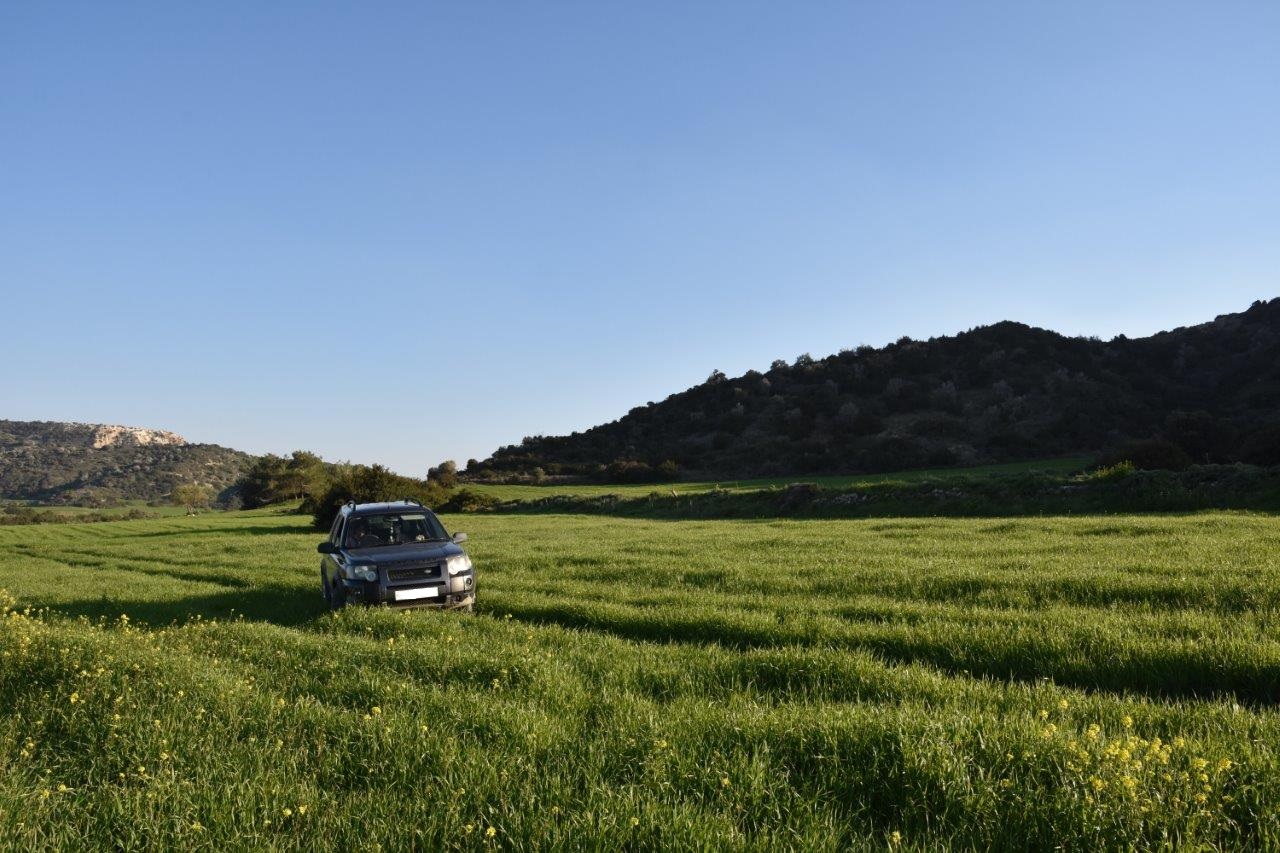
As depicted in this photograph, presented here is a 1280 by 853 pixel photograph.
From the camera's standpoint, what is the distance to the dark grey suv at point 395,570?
1220 centimetres

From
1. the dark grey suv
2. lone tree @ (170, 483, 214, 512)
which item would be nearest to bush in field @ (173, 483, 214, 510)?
lone tree @ (170, 483, 214, 512)

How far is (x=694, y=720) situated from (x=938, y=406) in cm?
7466

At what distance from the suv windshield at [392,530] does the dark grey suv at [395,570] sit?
0.06 ft

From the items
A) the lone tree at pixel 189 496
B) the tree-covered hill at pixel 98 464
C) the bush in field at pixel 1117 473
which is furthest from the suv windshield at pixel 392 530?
the tree-covered hill at pixel 98 464

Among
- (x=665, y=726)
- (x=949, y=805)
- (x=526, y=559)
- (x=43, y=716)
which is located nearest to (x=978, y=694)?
(x=949, y=805)

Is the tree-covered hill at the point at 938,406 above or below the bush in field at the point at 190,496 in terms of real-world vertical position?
above

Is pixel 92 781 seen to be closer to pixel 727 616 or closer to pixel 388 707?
pixel 388 707

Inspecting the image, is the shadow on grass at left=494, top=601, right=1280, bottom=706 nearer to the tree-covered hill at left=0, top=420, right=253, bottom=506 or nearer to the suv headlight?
the suv headlight

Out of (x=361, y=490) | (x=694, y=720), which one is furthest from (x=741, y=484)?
(x=694, y=720)

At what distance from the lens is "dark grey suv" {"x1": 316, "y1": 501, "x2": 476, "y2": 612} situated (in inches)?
480

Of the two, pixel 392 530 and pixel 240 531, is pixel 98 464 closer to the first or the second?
pixel 240 531

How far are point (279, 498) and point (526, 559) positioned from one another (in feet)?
255

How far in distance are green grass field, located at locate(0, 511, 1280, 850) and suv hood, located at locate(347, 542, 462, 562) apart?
126cm

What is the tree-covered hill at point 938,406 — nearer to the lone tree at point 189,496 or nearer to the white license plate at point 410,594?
the lone tree at point 189,496
